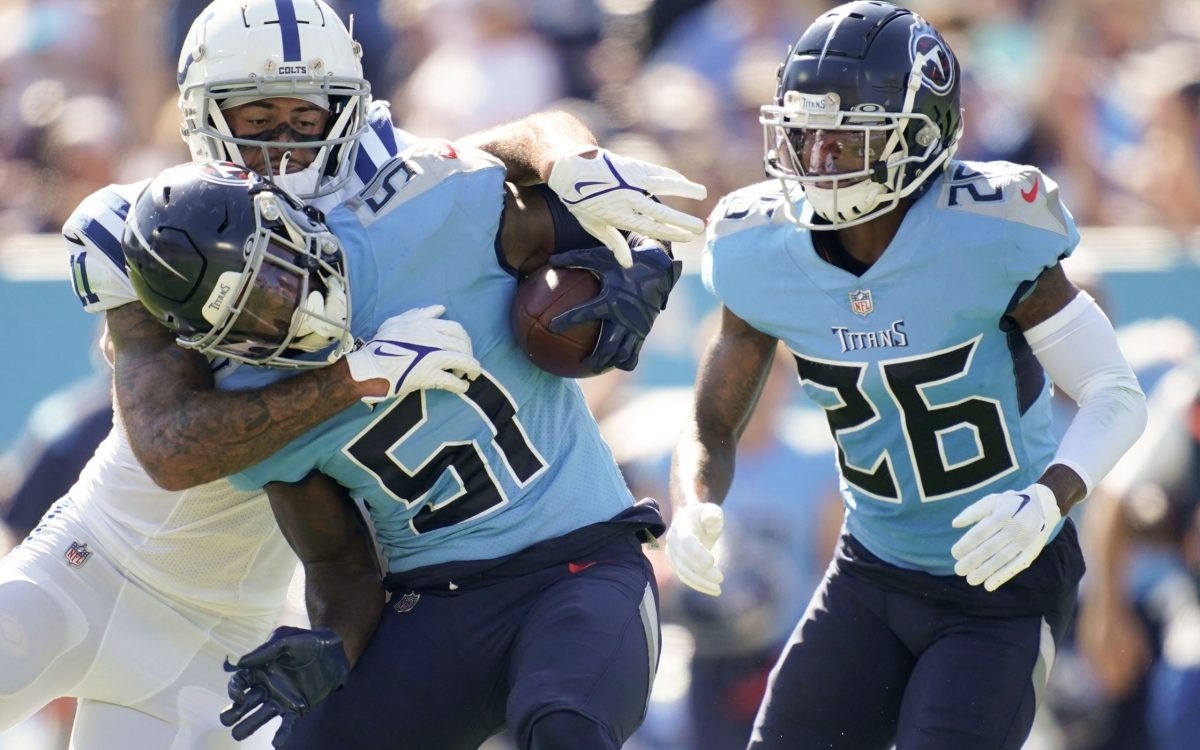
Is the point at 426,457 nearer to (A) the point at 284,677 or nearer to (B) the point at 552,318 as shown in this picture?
(B) the point at 552,318

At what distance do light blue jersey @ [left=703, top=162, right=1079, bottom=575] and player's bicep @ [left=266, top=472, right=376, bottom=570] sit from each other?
917 mm

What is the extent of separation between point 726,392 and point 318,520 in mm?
894

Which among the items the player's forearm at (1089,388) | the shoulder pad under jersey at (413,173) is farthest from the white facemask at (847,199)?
the shoulder pad under jersey at (413,173)

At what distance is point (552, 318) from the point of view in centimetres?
309

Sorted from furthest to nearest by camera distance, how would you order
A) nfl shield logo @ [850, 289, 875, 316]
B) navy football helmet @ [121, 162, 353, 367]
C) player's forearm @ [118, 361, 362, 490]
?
nfl shield logo @ [850, 289, 875, 316] < player's forearm @ [118, 361, 362, 490] < navy football helmet @ [121, 162, 353, 367]

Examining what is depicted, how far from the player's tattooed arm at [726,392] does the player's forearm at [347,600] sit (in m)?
0.67

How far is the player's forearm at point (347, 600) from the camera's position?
317 cm

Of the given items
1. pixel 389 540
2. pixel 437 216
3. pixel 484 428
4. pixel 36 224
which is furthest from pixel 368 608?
pixel 36 224

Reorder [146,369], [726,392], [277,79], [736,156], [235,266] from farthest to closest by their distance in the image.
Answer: [736,156] < [726,392] < [277,79] < [146,369] < [235,266]

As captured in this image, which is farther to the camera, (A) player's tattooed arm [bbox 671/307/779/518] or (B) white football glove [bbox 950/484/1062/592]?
(A) player's tattooed arm [bbox 671/307/779/518]

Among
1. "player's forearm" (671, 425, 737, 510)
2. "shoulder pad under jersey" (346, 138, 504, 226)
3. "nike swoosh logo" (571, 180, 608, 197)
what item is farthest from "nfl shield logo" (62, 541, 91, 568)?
"nike swoosh logo" (571, 180, 608, 197)

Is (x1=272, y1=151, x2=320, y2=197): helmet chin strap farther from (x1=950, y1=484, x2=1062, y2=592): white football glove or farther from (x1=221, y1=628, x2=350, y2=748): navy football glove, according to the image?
(x1=950, y1=484, x2=1062, y2=592): white football glove

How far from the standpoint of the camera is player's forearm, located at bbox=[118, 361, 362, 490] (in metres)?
3.03

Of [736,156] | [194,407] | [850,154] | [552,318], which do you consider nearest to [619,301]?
[552,318]
